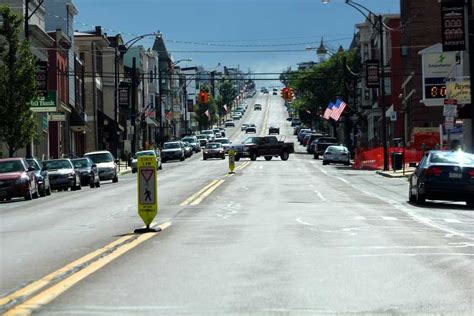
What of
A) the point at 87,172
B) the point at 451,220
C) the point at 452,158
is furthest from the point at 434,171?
the point at 87,172

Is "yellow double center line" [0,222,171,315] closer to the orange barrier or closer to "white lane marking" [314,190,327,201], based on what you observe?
"white lane marking" [314,190,327,201]

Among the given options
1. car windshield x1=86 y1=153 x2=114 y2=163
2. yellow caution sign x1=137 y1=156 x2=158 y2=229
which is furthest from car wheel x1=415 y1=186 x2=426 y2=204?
car windshield x1=86 y1=153 x2=114 y2=163

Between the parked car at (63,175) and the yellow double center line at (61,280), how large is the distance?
24716 millimetres

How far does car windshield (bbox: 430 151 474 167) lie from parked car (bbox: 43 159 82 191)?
758 inches

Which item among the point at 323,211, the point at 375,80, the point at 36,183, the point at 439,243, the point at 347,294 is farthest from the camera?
the point at 375,80

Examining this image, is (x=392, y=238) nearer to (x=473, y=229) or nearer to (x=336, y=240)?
(x=336, y=240)

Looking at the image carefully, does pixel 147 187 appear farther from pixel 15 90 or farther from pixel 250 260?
pixel 15 90

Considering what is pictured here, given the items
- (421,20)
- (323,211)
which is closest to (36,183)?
(323,211)

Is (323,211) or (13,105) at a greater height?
(13,105)

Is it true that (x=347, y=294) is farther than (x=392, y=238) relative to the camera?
No

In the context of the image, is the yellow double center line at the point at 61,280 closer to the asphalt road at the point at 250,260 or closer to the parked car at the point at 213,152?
the asphalt road at the point at 250,260

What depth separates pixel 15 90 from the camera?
1625 inches

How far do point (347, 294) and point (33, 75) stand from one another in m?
34.0

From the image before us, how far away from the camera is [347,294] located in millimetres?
9734
